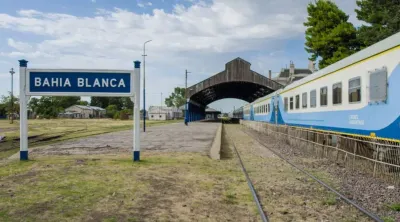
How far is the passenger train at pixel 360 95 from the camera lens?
29.8 ft

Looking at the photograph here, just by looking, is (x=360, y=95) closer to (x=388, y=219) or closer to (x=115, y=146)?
(x=388, y=219)

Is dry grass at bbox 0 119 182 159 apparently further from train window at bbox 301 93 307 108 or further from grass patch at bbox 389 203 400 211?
grass patch at bbox 389 203 400 211

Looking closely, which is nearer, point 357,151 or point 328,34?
point 357,151

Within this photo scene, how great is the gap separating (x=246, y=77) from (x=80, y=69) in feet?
141

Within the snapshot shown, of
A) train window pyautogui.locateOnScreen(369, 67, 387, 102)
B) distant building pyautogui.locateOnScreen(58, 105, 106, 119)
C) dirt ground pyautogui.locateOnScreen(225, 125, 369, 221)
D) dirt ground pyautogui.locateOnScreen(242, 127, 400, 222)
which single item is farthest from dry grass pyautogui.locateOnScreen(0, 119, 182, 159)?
distant building pyautogui.locateOnScreen(58, 105, 106, 119)

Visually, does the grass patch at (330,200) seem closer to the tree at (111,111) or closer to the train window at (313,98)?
the train window at (313,98)

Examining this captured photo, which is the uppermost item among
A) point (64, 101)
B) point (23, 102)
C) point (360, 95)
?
point (64, 101)

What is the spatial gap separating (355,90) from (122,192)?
7501 millimetres

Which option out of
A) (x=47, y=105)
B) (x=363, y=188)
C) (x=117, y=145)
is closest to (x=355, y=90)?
(x=363, y=188)

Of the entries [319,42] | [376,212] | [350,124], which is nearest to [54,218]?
[376,212]

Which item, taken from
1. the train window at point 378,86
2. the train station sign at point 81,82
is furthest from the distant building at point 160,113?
the train window at point 378,86

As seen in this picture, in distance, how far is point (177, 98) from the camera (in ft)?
531

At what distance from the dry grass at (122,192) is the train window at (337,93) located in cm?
444

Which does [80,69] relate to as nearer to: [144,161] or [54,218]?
[144,161]
